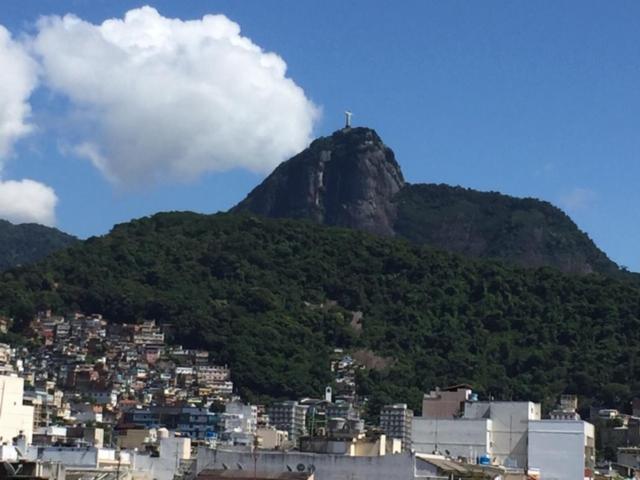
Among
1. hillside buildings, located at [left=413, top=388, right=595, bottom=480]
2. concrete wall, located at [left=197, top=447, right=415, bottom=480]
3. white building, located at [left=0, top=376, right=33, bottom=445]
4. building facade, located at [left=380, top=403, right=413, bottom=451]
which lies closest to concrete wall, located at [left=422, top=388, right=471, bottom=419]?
hillside buildings, located at [left=413, top=388, right=595, bottom=480]

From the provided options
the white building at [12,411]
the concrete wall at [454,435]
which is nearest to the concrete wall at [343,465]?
the concrete wall at [454,435]

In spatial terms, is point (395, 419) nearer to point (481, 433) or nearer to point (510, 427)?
point (510, 427)

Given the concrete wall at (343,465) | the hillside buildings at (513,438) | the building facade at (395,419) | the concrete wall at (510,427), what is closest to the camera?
the concrete wall at (343,465)

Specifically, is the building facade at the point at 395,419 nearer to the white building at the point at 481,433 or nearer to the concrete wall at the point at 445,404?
the concrete wall at the point at 445,404

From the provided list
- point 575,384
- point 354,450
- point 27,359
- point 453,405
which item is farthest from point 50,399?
point 354,450

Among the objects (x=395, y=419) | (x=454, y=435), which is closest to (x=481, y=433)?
(x=454, y=435)

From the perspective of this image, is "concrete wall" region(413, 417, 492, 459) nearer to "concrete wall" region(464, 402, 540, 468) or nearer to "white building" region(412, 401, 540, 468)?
"white building" region(412, 401, 540, 468)
